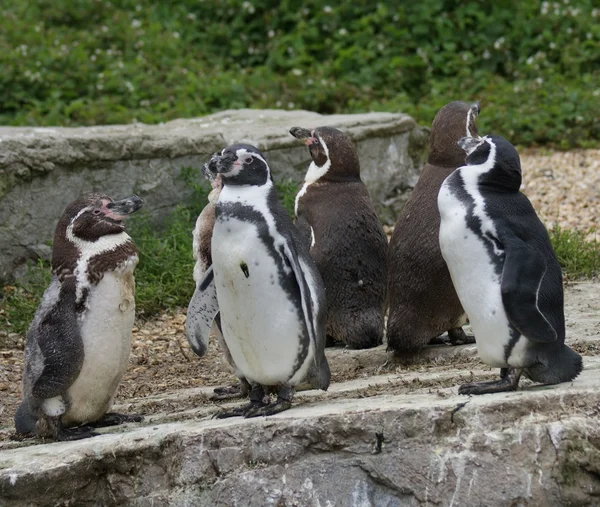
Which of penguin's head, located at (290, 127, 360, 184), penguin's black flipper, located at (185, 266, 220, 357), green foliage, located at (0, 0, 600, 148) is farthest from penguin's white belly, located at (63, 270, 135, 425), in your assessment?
green foliage, located at (0, 0, 600, 148)

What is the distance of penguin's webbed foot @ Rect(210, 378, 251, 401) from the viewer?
15.8 feet

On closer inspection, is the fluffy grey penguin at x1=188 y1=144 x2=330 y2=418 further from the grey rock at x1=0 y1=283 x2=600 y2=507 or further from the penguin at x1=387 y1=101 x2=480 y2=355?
the penguin at x1=387 y1=101 x2=480 y2=355

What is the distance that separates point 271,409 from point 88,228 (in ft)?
3.35

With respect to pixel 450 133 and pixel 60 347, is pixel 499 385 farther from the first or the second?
pixel 450 133

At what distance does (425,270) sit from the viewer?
5344mm

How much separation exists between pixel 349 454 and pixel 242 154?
1184mm

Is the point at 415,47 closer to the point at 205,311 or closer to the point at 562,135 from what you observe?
the point at 562,135

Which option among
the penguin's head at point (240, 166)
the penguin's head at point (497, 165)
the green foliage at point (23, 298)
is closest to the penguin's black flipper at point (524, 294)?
the penguin's head at point (497, 165)

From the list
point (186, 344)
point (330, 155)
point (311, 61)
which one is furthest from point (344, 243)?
point (311, 61)

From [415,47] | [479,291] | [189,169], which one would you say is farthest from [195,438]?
[415,47]

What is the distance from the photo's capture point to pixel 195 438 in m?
3.88

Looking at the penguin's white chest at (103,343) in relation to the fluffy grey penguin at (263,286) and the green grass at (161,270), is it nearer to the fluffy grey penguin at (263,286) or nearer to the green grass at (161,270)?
the fluffy grey penguin at (263,286)

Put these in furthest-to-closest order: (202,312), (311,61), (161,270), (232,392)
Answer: (311,61) < (161,270) < (232,392) < (202,312)

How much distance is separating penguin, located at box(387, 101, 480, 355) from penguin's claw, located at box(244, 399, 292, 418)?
1.28 m
